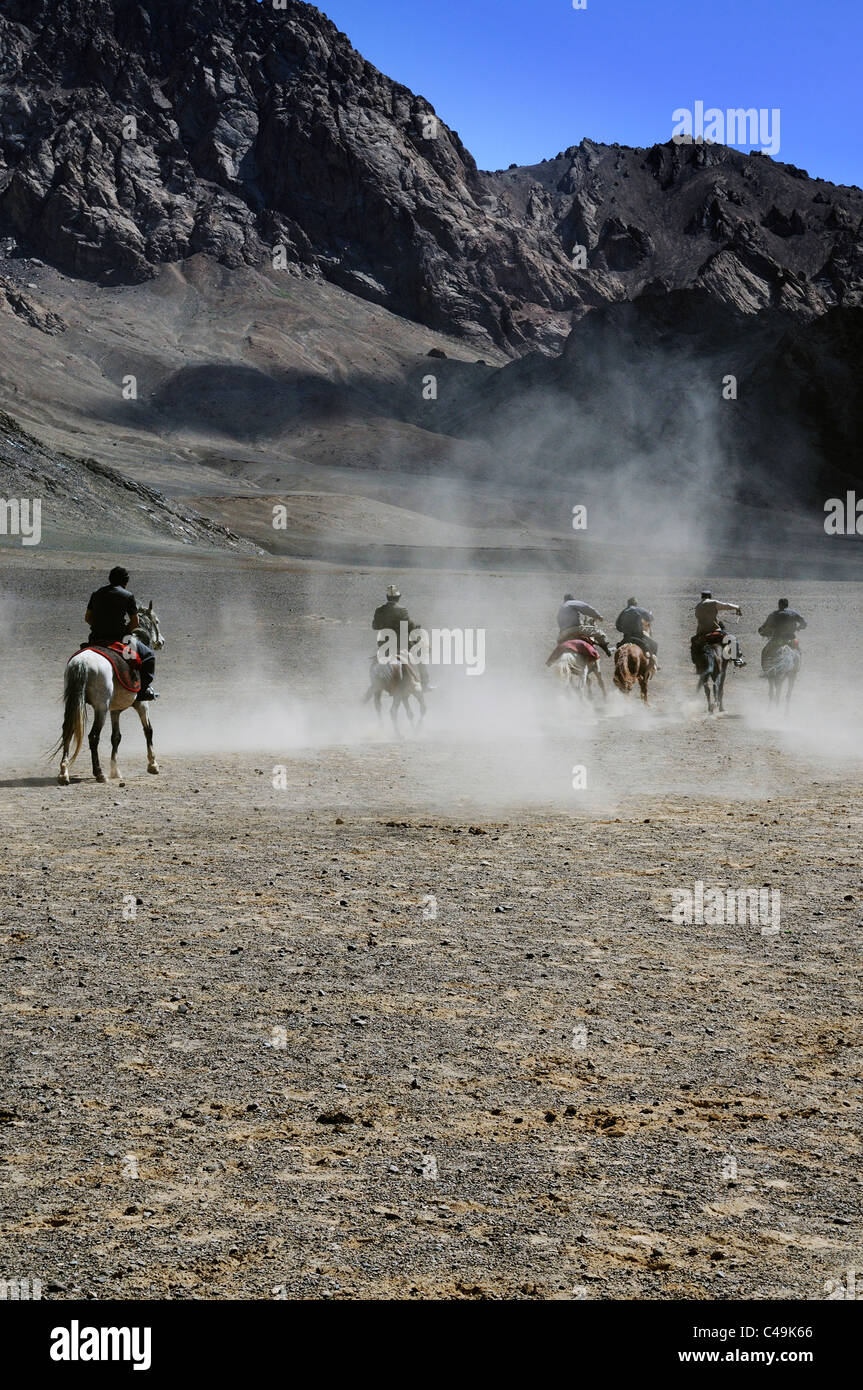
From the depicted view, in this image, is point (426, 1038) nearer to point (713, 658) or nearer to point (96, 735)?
point (96, 735)

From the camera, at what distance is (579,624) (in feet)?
77.0

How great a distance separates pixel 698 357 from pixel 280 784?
431 feet

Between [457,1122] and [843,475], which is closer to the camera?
[457,1122]

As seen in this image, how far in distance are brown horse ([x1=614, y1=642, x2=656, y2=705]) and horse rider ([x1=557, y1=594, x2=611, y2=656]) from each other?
27 cm

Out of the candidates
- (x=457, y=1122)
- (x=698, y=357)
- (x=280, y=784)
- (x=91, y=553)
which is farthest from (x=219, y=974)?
(x=698, y=357)

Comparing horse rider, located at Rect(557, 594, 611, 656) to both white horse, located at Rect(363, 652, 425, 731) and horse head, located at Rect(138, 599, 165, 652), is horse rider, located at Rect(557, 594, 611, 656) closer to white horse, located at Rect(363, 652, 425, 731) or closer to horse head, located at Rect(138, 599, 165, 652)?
white horse, located at Rect(363, 652, 425, 731)

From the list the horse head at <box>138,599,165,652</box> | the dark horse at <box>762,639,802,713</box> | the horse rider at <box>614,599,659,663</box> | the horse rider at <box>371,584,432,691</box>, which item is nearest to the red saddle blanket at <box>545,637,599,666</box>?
the horse rider at <box>614,599,659,663</box>

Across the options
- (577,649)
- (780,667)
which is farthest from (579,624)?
(780,667)

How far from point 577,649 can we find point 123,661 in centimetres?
906

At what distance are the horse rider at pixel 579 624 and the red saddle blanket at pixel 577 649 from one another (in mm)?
96

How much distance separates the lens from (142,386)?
158 m

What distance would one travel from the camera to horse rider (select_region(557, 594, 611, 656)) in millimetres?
23219

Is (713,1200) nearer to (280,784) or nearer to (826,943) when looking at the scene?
(826,943)

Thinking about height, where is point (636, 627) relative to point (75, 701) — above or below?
above
